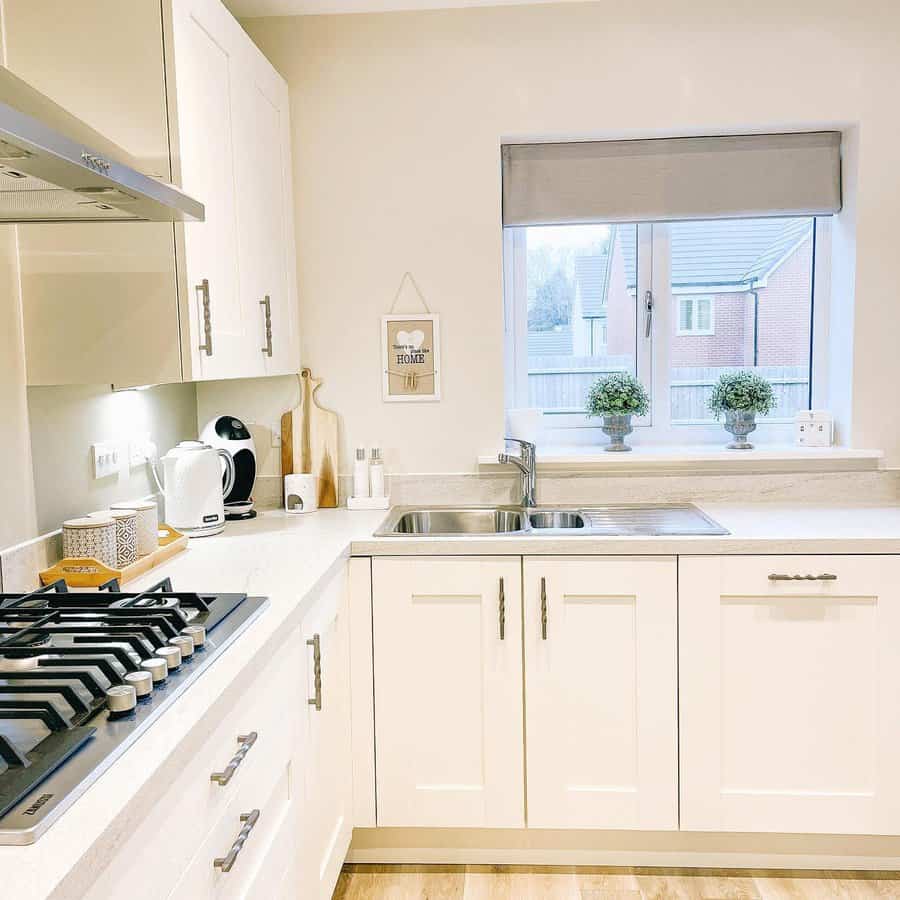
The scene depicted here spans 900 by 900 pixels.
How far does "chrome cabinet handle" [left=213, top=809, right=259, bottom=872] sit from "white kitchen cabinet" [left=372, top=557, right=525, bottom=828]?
3.24ft

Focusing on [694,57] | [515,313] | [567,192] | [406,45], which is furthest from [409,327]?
[694,57]

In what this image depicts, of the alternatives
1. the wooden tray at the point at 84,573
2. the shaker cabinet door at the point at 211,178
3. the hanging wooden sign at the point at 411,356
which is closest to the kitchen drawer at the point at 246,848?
the wooden tray at the point at 84,573

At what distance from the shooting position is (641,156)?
298 centimetres

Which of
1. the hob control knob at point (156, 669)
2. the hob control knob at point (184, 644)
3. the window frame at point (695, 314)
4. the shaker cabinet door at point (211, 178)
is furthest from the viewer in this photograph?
the window frame at point (695, 314)

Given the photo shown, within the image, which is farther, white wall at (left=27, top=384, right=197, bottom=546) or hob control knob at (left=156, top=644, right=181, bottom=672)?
white wall at (left=27, top=384, right=197, bottom=546)

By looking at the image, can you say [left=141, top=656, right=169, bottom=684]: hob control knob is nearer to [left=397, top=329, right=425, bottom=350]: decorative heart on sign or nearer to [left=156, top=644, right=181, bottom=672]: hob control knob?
[left=156, top=644, right=181, bottom=672]: hob control knob

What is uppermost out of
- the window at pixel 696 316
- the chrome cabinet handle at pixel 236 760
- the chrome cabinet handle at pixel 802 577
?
the window at pixel 696 316

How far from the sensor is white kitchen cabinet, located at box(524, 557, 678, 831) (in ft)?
8.05

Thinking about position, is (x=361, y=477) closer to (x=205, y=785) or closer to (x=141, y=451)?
(x=141, y=451)

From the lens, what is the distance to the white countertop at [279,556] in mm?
990

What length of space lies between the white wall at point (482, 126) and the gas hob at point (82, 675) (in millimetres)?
1384

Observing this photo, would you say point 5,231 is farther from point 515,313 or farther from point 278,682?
point 515,313

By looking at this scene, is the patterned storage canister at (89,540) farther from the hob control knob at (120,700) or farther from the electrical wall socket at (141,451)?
the hob control knob at (120,700)

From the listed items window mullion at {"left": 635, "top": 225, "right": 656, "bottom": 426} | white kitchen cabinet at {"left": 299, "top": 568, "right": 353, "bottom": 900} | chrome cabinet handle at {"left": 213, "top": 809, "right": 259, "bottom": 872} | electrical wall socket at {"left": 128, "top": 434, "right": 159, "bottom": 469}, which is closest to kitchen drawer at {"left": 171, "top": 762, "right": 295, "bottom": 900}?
chrome cabinet handle at {"left": 213, "top": 809, "right": 259, "bottom": 872}
